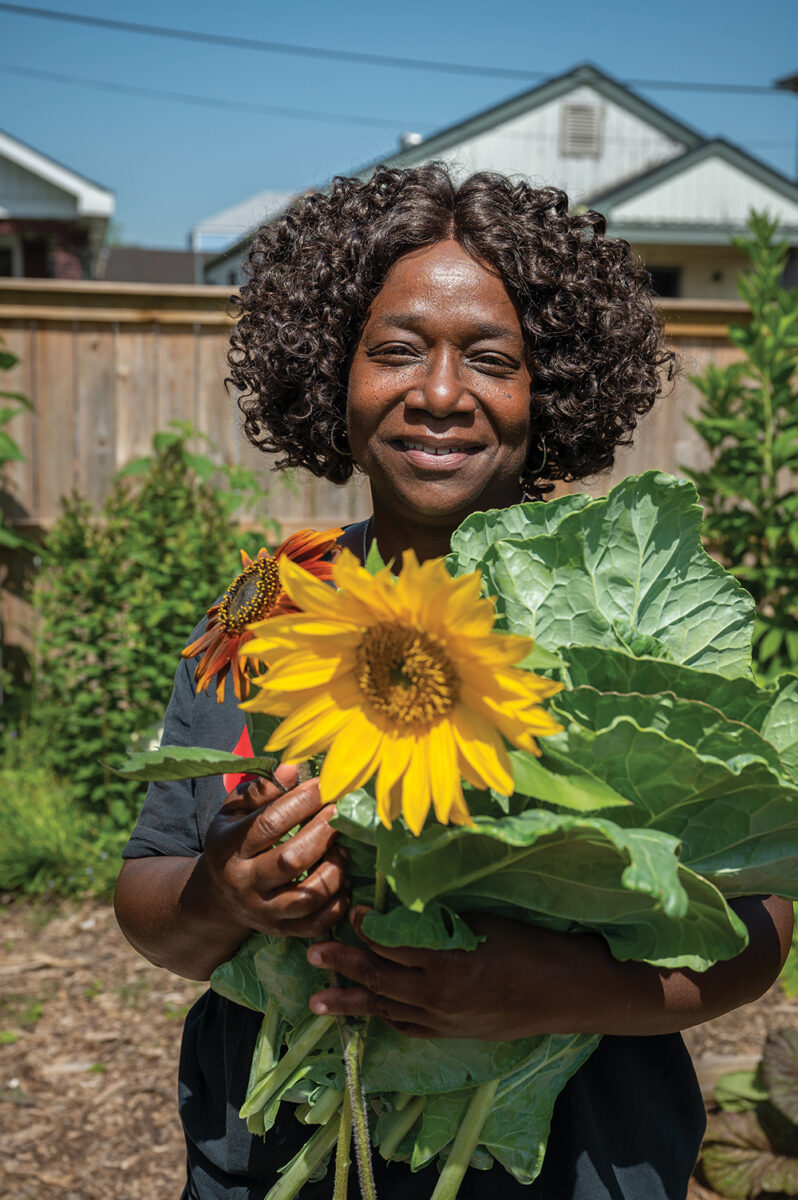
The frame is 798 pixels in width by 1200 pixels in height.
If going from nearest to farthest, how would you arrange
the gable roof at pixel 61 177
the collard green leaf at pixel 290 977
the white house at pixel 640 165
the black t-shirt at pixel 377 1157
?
the collard green leaf at pixel 290 977
the black t-shirt at pixel 377 1157
the gable roof at pixel 61 177
the white house at pixel 640 165

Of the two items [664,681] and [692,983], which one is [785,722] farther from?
[692,983]

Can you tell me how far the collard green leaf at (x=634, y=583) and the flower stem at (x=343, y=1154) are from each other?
0.50m

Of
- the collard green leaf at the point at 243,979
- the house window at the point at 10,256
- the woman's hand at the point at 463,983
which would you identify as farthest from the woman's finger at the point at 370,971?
the house window at the point at 10,256

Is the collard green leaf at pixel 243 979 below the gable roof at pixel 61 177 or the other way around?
below

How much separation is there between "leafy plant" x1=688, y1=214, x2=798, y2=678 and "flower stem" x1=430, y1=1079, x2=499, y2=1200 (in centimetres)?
368

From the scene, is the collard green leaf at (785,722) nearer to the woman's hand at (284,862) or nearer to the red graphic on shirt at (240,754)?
the woman's hand at (284,862)

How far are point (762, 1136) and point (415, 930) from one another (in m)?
2.60

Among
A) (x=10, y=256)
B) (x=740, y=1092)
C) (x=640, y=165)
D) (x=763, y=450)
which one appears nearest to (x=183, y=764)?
(x=740, y=1092)

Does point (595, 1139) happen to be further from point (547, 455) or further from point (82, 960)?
point (82, 960)

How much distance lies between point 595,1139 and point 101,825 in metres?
3.89

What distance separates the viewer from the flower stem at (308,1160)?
3.71ft

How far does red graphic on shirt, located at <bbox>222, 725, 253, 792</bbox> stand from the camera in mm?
1420

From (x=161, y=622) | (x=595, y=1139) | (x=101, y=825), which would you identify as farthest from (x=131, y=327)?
(x=595, y=1139)

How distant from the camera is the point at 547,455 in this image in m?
1.82
